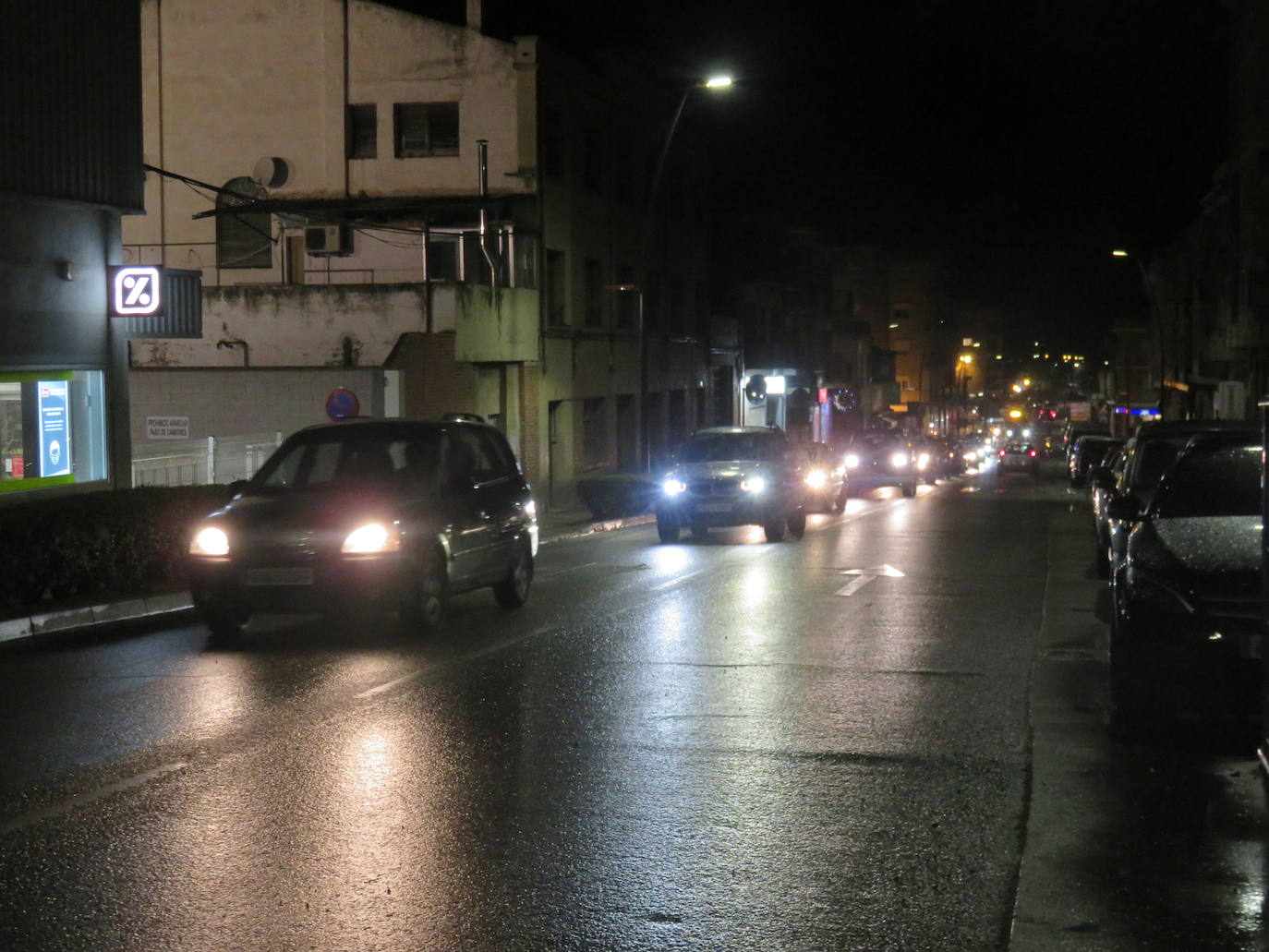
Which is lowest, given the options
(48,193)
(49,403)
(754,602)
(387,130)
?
(754,602)

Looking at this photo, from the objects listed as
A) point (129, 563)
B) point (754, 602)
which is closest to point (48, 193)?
point (129, 563)

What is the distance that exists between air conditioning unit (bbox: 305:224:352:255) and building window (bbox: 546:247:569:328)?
18.3ft

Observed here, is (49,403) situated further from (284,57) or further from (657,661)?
(284,57)

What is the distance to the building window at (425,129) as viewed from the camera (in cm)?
3716

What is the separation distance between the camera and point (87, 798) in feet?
23.9

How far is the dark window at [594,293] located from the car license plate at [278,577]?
28.7 meters

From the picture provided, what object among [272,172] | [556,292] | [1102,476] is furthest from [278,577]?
[556,292]

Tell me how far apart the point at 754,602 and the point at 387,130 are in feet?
81.7

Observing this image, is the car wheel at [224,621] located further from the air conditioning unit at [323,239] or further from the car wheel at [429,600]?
the air conditioning unit at [323,239]

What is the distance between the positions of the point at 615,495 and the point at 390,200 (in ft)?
30.0

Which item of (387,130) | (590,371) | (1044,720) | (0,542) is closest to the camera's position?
(1044,720)

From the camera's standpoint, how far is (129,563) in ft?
51.0

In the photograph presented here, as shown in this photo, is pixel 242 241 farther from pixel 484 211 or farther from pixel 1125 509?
Result: pixel 1125 509

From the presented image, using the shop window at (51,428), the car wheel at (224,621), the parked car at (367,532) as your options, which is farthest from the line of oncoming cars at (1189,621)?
the shop window at (51,428)
